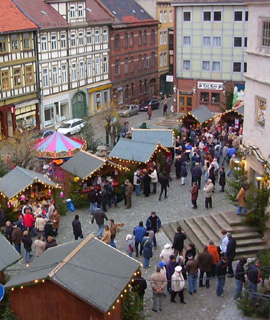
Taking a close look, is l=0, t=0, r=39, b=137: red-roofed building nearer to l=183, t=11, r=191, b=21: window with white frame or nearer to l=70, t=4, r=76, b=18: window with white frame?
l=70, t=4, r=76, b=18: window with white frame

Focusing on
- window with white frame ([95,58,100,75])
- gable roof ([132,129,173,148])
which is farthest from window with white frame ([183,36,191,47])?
gable roof ([132,129,173,148])

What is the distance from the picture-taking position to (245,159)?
21375 mm

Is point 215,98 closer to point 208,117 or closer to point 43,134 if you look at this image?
point 208,117

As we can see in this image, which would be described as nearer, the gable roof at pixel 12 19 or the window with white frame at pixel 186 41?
the gable roof at pixel 12 19

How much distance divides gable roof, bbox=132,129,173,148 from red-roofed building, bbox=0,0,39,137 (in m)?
11.1

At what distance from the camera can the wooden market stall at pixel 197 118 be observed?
36688 millimetres

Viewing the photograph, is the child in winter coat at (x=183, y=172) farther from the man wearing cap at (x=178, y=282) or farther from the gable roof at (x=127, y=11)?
the gable roof at (x=127, y=11)

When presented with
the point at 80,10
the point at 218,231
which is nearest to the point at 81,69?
the point at 80,10

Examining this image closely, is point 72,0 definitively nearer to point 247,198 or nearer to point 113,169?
point 113,169

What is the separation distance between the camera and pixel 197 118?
120 feet

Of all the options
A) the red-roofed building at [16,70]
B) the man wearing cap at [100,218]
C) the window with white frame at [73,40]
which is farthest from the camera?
the window with white frame at [73,40]

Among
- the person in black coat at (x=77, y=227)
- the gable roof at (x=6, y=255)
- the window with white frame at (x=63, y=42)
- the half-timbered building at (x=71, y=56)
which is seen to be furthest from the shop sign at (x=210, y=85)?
the gable roof at (x=6, y=255)

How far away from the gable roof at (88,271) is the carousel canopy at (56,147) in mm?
14587

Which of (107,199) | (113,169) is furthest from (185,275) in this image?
(113,169)
